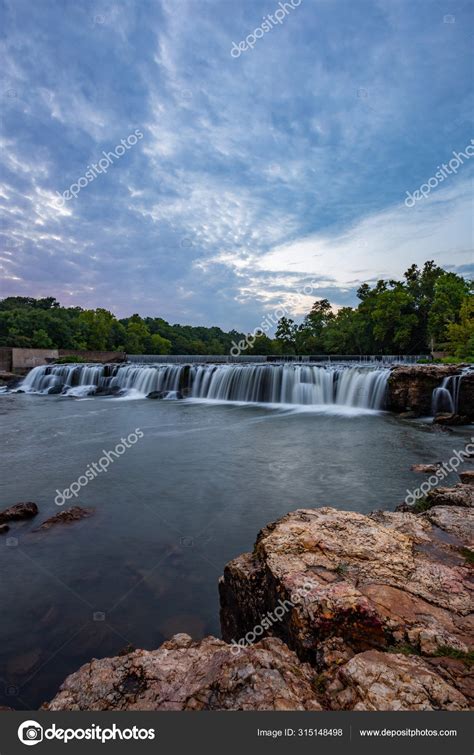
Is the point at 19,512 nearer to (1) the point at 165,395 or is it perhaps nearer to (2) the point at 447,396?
(2) the point at 447,396

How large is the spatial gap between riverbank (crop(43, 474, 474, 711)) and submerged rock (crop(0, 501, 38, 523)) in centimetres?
384

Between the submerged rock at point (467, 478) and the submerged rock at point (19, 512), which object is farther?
the submerged rock at point (467, 478)

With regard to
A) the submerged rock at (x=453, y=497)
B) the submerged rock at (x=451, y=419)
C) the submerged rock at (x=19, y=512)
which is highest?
the submerged rock at (x=453, y=497)

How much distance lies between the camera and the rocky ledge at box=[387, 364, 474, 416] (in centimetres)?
1557

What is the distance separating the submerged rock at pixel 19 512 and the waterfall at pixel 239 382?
1664 cm

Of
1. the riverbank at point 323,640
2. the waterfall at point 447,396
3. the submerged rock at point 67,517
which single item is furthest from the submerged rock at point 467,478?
the waterfall at point 447,396

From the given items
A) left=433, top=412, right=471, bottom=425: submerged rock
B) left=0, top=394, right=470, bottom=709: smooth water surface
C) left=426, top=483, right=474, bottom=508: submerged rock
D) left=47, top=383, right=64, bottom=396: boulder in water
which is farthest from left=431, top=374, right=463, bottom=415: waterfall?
left=47, top=383, right=64, bottom=396: boulder in water

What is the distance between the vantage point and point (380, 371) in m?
20.5

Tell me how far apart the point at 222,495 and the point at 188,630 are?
385 centimetres

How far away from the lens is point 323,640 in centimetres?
207

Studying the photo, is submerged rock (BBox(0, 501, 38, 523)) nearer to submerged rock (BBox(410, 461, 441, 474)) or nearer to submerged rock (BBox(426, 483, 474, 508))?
submerged rock (BBox(426, 483, 474, 508))

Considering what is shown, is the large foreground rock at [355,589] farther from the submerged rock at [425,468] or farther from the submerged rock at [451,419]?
the submerged rock at [451,419]

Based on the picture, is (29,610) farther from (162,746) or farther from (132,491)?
(132,491)

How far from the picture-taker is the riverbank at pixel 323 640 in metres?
1.66
